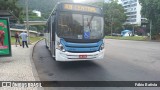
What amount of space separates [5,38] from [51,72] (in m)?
4.31

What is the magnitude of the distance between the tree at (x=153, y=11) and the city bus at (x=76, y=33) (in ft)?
96.2

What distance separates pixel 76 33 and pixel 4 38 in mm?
4714

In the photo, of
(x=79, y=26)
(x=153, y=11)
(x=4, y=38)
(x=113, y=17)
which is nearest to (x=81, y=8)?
(x=79, y=26)

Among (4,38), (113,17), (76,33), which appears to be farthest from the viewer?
(113,17)

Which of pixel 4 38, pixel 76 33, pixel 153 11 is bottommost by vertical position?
pixel 4 38

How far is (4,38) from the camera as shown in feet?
43.7

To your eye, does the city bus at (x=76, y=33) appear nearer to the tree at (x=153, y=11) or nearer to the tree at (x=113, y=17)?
the tree at (x=153, y=11)

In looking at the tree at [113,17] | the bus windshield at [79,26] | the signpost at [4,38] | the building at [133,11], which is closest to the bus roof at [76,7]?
the bus windshield at [79,26]

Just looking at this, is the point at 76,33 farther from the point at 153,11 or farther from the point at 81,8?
the point at 153,11

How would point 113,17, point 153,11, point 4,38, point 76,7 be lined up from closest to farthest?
point 76,7
point 4,38
point 153,11
point 113,17

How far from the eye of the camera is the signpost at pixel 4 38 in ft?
42.9

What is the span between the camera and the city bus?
35.5ft

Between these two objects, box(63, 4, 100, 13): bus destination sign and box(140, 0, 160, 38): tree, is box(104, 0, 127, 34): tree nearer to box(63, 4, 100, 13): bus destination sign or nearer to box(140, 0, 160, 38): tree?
box(140, 0, 160, 38): tree

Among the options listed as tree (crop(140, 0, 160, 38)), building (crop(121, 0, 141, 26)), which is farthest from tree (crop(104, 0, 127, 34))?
building (crop(121, 0, 141, 26))
